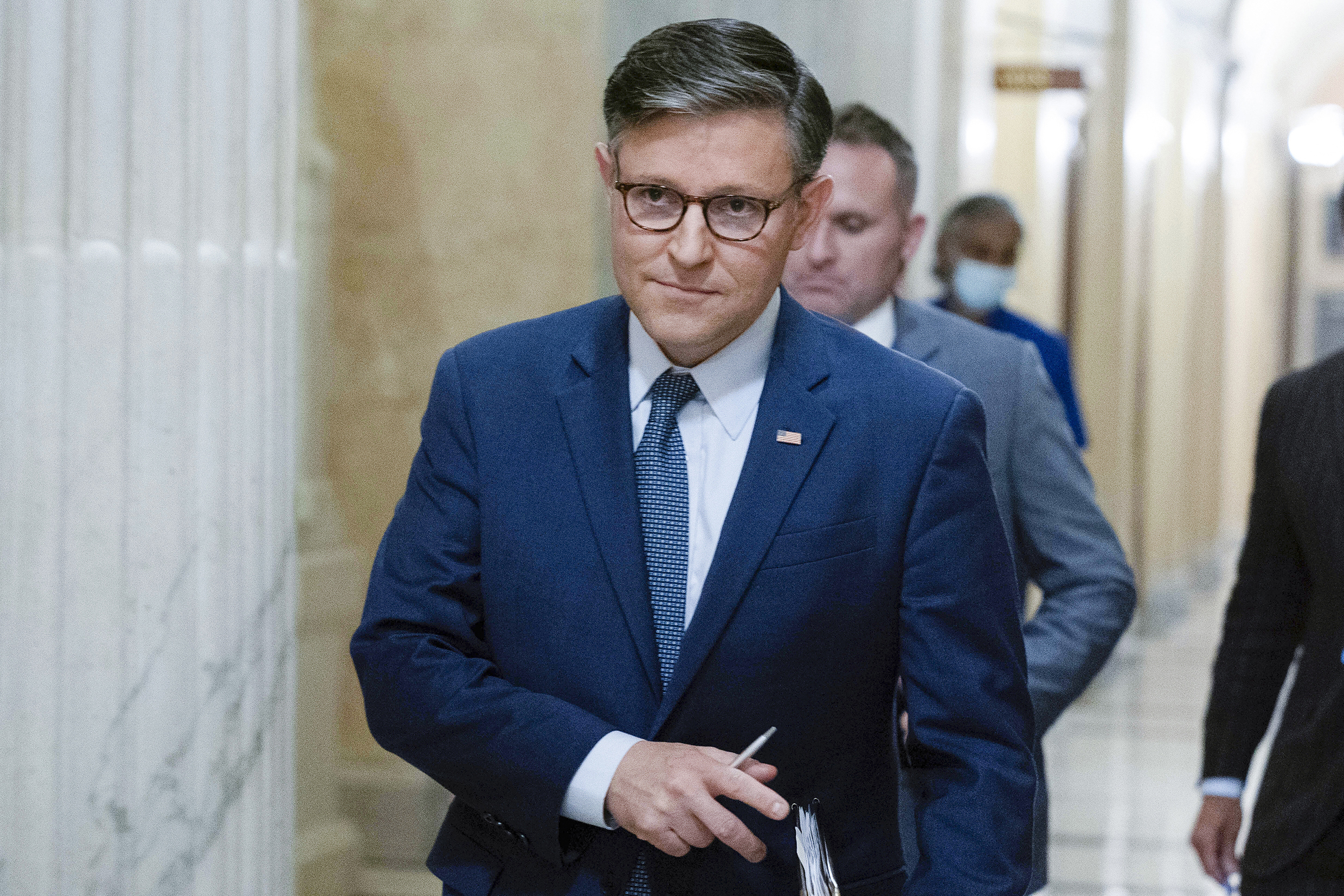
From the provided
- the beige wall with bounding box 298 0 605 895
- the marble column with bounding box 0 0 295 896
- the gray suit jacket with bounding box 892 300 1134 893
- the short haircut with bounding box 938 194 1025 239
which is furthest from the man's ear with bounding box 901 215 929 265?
the short haircut with bounding box 938 194 1025 239

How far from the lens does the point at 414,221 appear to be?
217 inches

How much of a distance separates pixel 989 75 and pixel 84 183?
7.69 m

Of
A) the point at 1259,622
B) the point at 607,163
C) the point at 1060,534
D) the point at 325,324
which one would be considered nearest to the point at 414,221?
the point at 325,324

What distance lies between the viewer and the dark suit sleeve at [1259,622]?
276 centimetres

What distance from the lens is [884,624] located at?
5.98 ft

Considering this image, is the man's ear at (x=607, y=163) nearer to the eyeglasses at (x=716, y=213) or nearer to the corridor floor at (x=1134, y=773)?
the eyeglasses at (x=716, y=213)

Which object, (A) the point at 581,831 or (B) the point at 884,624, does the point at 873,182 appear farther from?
(A) the point at 581,831

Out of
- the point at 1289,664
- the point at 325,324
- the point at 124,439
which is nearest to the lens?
the point at 124,439

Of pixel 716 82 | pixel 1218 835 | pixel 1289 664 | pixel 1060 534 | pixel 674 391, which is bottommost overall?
pixel 1218 835

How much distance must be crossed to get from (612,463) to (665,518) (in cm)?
9

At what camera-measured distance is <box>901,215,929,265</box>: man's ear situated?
315cm

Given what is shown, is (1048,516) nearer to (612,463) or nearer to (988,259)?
(612,463)

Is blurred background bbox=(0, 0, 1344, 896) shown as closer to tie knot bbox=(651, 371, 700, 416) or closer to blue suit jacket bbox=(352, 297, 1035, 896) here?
blue suit jacket bbox=(352, 297, 1035, 896)

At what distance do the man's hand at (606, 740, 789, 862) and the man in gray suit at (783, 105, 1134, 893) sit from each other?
115cm
